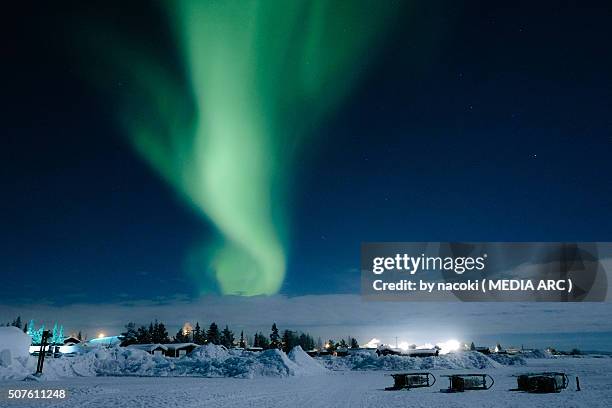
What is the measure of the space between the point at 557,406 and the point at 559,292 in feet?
29.5

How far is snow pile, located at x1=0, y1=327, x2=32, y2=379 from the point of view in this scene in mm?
48641

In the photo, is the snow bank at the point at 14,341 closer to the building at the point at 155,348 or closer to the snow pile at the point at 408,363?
the building at the point at 155,348

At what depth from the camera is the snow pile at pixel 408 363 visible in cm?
8069

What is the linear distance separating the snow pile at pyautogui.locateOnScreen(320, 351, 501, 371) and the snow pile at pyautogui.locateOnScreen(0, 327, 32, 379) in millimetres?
44635

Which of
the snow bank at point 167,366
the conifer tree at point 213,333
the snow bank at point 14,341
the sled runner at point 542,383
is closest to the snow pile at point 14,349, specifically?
the snow bank at point 14,341

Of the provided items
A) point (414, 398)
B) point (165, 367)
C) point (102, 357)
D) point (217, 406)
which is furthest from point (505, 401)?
point (102, 357)

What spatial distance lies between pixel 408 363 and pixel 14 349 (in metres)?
59.3

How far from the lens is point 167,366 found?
64250 millimetres

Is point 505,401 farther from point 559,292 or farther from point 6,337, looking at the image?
point 6,337

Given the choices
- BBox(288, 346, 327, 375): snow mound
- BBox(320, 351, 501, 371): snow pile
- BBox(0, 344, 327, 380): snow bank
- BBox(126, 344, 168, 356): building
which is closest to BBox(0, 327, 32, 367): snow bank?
BBox(0, 344, 327, 380): snow bank

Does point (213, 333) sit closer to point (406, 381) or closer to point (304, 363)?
point (304, 363)

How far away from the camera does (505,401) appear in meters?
29.2

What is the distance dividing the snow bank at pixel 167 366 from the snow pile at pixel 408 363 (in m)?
13.4

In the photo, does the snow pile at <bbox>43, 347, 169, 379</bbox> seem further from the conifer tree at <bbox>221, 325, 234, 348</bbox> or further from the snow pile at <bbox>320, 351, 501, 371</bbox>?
the conifer tree at <bbox>221, 325, 234, 348</bbox>
